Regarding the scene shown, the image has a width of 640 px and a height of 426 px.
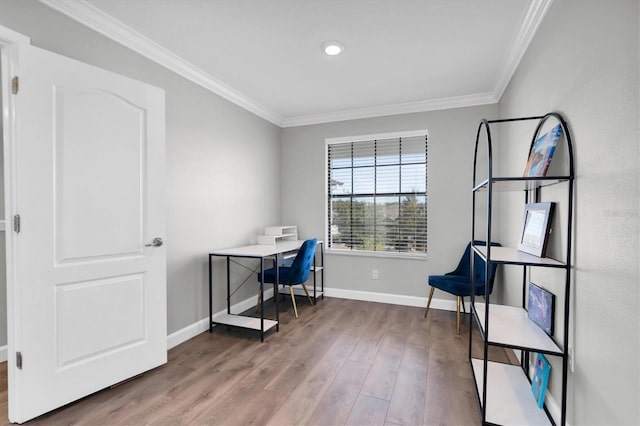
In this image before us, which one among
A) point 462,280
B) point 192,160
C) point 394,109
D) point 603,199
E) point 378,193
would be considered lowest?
point 462,280

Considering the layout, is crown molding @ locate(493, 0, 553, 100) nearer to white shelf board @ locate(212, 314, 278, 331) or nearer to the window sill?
the window sill

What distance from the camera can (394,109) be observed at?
3.79 meters

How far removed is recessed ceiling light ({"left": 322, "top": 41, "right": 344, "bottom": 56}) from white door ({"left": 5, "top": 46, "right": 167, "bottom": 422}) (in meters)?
Answer: 1.28

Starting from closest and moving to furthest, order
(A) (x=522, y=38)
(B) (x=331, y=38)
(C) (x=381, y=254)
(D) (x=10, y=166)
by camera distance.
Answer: (D) (x=10, y=166), (A) (x=522, y=38), (B) (x=331, y=38), (C) (x=381, y=254)

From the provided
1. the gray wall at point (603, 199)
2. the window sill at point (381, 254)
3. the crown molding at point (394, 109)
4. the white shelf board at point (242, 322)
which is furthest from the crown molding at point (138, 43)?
the gray wall at point (603, 199)

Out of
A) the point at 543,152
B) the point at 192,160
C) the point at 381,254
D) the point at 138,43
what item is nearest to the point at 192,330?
the point at 192,160

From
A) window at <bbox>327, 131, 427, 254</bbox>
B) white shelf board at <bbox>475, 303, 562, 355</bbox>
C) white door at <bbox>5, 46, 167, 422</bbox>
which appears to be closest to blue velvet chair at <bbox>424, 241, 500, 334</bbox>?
window at <bbox>327, 131, 427, 254</bbox>

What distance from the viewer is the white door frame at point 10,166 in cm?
162

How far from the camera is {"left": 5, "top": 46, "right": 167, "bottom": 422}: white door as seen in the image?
1.66 metres

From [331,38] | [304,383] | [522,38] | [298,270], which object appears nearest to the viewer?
[304,383]

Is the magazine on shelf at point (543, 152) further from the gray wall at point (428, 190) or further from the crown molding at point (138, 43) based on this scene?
the crown molding at point (138, 43)

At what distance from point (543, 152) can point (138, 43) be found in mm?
2844

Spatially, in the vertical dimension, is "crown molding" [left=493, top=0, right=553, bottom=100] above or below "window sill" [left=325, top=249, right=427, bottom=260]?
above

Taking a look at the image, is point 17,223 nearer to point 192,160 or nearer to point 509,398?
point 192,160
